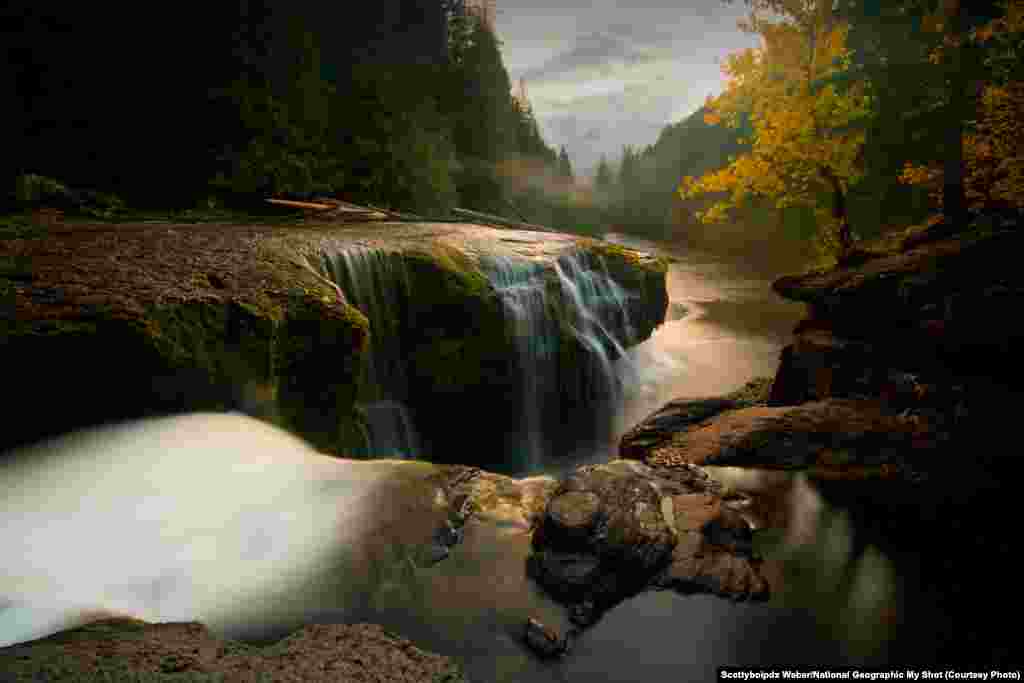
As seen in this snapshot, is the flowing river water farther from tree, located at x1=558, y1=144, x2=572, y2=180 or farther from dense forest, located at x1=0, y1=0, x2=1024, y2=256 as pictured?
tree, located at x1=558, y1=144, x2=572, y2=180

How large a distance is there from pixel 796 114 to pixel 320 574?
425 inches

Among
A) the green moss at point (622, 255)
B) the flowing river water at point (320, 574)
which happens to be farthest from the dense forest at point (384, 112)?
the flowing river water at point (320, 574)

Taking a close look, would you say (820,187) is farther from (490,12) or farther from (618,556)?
(490,12)

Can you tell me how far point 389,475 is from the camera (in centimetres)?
410

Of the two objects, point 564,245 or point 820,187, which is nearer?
point 820,187

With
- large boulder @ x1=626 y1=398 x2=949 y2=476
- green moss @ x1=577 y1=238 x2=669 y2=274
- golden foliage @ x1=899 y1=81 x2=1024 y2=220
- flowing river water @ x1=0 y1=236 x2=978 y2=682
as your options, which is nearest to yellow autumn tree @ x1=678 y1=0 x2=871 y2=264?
golden foliage @ x1=899 y1=81 x2=1024 y2=220

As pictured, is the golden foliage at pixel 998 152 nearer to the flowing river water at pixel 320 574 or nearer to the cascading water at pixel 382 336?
the flowing river water at pixel 320 574

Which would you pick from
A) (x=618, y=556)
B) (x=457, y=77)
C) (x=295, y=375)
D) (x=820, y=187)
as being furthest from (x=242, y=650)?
(x=457, y=77)

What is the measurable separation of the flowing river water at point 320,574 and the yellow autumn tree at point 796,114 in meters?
7.48

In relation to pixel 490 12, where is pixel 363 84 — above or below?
below

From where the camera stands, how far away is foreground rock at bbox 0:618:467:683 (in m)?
2.03

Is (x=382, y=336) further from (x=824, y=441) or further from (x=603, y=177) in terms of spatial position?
(x=603, y=177)

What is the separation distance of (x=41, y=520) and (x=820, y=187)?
45.4 feet

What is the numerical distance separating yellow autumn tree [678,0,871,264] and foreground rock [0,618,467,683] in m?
8.81
